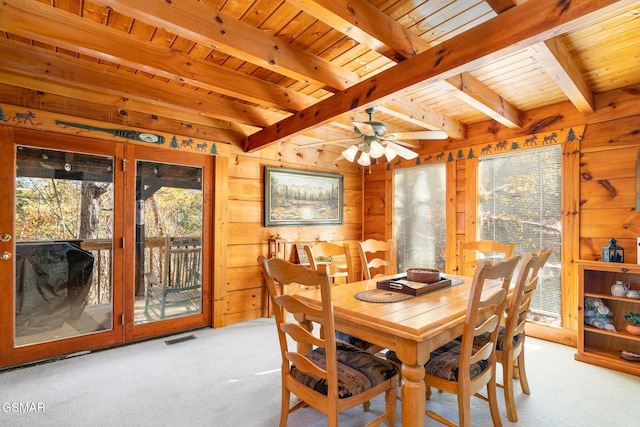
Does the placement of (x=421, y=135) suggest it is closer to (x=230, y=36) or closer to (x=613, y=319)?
(x=230, y=36)

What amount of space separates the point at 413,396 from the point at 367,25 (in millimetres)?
1944

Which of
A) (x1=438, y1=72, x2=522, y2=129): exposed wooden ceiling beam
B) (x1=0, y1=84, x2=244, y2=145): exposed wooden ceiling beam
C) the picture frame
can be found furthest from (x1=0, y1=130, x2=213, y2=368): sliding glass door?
(x1=438, y1=72, x2=522, y2=129): exposed wooden ceiling beam

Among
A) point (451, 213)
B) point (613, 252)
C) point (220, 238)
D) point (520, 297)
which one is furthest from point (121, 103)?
point (613, 252)

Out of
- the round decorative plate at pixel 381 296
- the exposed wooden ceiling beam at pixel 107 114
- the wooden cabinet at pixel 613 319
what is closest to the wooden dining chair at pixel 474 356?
the round decorative plate at pixel 381 296

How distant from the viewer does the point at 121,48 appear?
2.02 meters

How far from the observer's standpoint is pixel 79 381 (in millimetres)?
2426

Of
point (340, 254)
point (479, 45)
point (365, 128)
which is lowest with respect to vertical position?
point (340, 254)

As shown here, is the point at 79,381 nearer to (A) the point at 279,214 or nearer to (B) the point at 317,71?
(A) the point at 279,214

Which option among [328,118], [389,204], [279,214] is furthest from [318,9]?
[389,204]

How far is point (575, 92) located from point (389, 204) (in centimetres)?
258

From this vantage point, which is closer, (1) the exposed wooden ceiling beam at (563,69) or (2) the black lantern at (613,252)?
(1) the exposed wooden ceiling beam at (563,69)

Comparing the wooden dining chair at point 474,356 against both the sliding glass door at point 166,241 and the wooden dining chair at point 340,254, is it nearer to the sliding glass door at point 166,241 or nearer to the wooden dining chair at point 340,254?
the wooden dining chair at point 340,254

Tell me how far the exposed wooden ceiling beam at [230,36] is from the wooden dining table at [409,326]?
1.60m

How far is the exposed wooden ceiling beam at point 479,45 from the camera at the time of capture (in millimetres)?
1416
